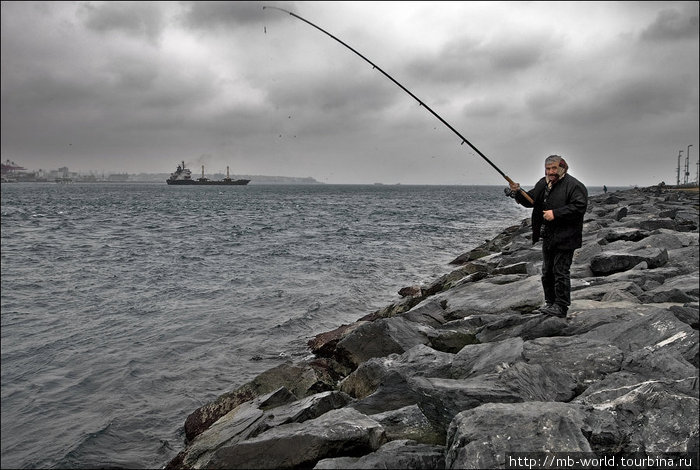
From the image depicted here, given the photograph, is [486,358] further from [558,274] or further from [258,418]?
[258,418]

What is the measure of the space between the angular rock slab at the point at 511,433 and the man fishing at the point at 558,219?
2579mm

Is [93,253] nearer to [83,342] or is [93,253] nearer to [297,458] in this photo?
[83,342]

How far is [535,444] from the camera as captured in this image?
322 centimetres

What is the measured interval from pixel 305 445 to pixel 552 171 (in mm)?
4201

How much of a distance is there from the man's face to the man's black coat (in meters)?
0.06

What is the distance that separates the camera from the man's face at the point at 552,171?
18.8 feet

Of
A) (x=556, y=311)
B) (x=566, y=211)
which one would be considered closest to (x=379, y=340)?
(x=556, y=311)

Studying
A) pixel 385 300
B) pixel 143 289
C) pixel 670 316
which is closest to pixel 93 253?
pixel 143 289

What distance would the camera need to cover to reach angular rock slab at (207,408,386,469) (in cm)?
390

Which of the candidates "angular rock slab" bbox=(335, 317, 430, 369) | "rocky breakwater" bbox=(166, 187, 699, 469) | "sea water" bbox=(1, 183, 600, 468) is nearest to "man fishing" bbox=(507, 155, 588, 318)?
"rocky breakwater" bbox=(166, 187, 699, 469)

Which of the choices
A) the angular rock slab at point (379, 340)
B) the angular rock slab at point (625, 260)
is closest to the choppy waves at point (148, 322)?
the angular rock slab at point (379, 340)

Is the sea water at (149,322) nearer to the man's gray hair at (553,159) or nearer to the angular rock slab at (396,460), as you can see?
the angular rock slab at (396,460)

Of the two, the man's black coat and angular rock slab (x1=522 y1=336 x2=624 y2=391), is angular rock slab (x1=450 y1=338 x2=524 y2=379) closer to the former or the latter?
angular rock slab (x1=522 y1=336 x2=624 y2=391)

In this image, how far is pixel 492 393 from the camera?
4.22 meters
